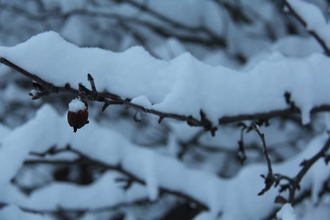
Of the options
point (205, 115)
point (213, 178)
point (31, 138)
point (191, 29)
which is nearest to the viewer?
point (205, 115)

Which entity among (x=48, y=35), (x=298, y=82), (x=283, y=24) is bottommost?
(x=298, y=82)

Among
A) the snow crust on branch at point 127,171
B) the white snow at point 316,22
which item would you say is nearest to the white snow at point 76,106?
the snow crust on branch at point 127,171

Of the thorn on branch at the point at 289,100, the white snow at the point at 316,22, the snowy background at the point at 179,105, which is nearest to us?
the snowy background at the point at 179,105

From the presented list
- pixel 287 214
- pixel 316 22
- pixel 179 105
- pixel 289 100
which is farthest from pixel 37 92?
pixel 316 22

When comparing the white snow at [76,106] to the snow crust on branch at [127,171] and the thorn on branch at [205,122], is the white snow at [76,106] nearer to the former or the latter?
the thorn on branch at [205,122]

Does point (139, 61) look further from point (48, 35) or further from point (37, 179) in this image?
point (37, 179)

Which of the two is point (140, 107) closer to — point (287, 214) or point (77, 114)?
point (77, 114)

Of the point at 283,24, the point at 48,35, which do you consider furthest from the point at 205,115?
the point at 283,24

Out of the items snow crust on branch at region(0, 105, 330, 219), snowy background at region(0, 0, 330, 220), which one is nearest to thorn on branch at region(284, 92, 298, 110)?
snowy background at region(0, 0, 330, 220)
